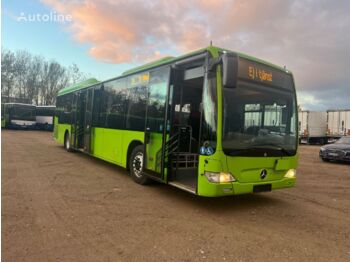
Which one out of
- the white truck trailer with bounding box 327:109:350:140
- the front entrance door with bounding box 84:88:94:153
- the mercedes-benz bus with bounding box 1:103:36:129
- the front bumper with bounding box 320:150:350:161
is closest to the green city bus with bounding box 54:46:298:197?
the front entrance door with bounding box 84:88:94:153

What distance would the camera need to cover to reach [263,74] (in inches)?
240

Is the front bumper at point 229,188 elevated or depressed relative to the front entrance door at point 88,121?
depressed

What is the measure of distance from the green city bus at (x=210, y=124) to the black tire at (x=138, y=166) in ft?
0.08

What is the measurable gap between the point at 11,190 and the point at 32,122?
29731 millimetres

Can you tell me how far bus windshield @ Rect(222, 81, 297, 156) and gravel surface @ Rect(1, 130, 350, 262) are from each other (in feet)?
4.28

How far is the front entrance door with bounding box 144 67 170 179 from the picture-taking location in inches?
269

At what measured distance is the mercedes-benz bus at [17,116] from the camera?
32.3m

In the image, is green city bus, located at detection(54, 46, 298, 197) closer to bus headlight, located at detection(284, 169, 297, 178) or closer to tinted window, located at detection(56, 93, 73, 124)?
bus headlight, located at detection(284, 169, 297, 178)

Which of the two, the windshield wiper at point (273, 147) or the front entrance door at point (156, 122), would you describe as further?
the front entrance door at point (156, 122)

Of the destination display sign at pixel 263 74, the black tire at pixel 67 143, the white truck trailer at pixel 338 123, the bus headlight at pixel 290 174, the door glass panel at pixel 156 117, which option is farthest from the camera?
the white truck trailer at pixel 338 123

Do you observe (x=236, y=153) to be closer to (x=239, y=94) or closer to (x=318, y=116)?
(x=239, y=94)

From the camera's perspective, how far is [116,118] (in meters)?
9.49

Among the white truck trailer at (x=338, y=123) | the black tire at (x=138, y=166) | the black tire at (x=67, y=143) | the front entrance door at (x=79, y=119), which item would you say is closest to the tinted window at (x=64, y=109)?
the black tire at (x=67, y=143)

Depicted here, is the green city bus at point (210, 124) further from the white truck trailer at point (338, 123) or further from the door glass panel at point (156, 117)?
the white truck trailer at point (338, 123)
